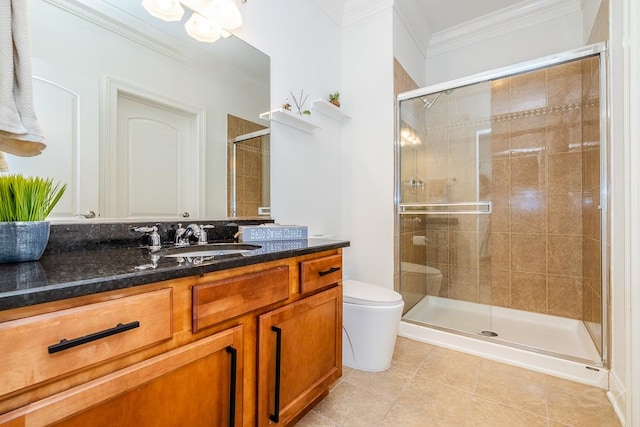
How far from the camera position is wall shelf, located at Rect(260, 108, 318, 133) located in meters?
1.84

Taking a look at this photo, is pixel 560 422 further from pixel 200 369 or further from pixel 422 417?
pixel 200 369

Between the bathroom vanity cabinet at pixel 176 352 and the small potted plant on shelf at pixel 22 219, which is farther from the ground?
the small potted plant on shelf at pixel 22 219

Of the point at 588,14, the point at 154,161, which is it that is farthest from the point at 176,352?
the point at 588,14

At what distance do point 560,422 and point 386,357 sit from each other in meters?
0.85

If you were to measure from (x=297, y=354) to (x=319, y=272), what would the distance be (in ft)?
1.15

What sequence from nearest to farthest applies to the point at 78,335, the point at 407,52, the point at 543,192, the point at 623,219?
the point at 78,335 < the point at 623,219 < the point at 543,192 < the point at 407,52

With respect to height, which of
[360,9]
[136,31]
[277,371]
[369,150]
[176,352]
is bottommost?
[277,371]

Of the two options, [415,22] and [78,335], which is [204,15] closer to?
[78,335]

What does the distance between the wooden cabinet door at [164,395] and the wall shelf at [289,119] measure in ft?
4.39

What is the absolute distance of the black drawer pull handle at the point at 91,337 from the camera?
571 millimetres

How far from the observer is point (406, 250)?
2521 mm

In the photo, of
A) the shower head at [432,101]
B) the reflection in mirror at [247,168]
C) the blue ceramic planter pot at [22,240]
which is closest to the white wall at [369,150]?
the shower head at [432,101]

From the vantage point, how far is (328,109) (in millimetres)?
2318

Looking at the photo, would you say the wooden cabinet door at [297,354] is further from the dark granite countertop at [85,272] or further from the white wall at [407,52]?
the white wall at [407,52]
